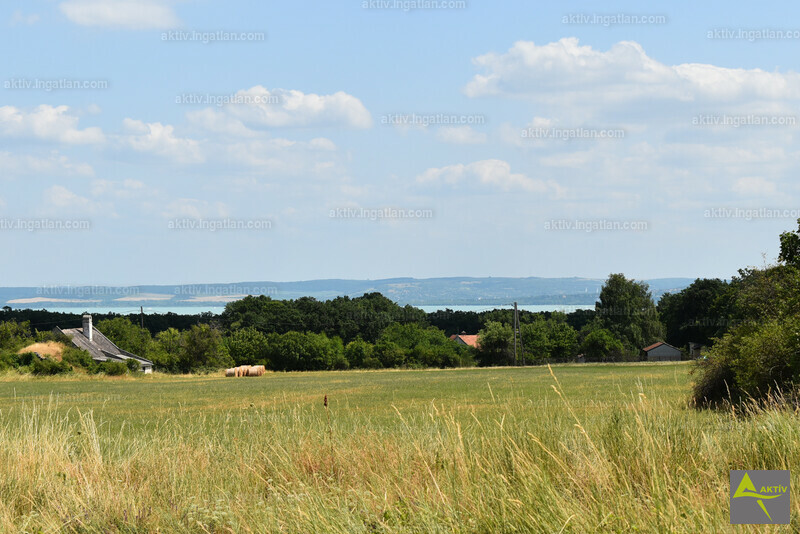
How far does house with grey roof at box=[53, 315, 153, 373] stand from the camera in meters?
89.8

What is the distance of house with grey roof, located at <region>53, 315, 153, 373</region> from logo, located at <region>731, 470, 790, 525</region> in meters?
87.7

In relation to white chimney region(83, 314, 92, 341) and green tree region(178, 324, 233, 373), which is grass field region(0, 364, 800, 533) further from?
white chimney region(83, 314, 92, 341)

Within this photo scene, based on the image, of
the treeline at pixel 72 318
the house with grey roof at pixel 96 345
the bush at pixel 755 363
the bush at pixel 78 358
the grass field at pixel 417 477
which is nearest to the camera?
the grass field at pixel 417 477

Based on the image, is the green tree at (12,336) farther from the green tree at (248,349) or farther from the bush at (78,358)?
the green tree at (248,349)

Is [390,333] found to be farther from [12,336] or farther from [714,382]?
[714,382]

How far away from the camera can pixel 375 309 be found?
141750mm

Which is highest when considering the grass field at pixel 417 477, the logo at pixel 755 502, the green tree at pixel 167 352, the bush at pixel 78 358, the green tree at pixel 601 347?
the logo at pixel 755 502

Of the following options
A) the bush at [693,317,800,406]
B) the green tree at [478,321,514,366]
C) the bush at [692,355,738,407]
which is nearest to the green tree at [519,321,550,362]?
the green tree at [478,321,514,366]

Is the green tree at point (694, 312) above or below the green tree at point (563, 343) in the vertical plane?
above

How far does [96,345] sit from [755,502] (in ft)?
316

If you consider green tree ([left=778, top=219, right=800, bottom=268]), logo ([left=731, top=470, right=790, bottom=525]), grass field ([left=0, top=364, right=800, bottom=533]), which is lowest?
grass field ([left=0, top=364, right=800, bottom=533])

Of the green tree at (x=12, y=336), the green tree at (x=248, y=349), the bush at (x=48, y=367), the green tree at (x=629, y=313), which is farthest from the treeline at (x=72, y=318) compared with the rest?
the green tree at (x=629, y=313)

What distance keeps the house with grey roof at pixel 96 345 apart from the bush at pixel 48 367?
2063cm

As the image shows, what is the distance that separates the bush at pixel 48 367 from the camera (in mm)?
66875
